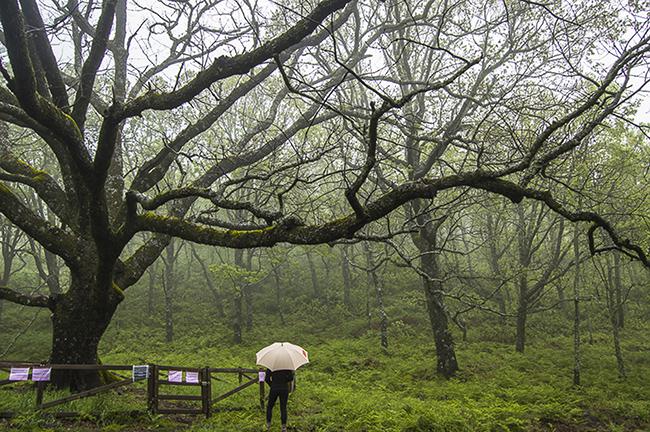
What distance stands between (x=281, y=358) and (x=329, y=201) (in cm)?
764

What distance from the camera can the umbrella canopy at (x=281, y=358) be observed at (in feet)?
25.2

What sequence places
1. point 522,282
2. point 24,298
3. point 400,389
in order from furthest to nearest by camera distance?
1. point 522,282
2. point 400,389
3. point 24,298

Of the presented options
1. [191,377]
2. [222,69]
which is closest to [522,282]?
[191,377]

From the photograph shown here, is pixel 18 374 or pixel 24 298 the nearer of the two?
pixel 18 374

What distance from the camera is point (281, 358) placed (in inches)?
306

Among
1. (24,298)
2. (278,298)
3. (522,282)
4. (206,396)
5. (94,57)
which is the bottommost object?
(206,396)

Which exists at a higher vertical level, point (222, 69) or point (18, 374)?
point (222, 69)

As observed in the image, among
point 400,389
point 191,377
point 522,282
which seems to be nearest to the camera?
point 191,377

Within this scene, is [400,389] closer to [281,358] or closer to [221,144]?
[281,358]

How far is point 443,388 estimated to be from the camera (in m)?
12.2

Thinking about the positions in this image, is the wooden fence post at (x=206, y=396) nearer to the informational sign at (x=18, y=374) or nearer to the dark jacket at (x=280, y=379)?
the dark jacket at (x=280, y=379)

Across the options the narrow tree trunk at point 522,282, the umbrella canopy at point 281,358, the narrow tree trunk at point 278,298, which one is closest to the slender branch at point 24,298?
the umbrella canopy at point 281,358

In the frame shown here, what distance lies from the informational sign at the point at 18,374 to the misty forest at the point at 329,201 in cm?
4

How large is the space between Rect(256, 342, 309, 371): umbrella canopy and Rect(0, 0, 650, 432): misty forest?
→ 52.7 inches
